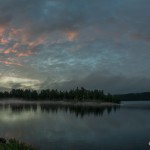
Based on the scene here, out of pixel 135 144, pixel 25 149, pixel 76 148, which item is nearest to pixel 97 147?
pixel 76 148

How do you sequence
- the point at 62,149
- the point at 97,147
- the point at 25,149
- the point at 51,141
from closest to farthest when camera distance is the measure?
the point at 25,149 < the point at 62,149 < the point at 97,147 < the point at 51,141

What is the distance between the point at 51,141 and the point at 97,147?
854cm

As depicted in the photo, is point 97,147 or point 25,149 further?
point 97,147

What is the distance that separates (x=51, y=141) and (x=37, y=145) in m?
3.58

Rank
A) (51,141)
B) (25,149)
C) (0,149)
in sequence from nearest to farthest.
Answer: (0,149) < (25,149) < (51,141)

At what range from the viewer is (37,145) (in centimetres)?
4006

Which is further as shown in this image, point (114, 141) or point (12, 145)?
point (114, 141)

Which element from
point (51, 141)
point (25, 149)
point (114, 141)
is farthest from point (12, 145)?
point (114, 141)

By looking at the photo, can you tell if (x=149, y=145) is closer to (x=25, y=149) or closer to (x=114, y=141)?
(x=114, y=141)

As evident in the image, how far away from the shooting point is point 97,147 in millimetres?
39688

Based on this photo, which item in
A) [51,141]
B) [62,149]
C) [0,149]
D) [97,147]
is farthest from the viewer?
[51,141]

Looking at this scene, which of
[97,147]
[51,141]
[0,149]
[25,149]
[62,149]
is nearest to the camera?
[0,149]

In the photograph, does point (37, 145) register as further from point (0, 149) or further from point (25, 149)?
point (0, 149)

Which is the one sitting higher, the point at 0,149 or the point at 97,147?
the point at 0,149
